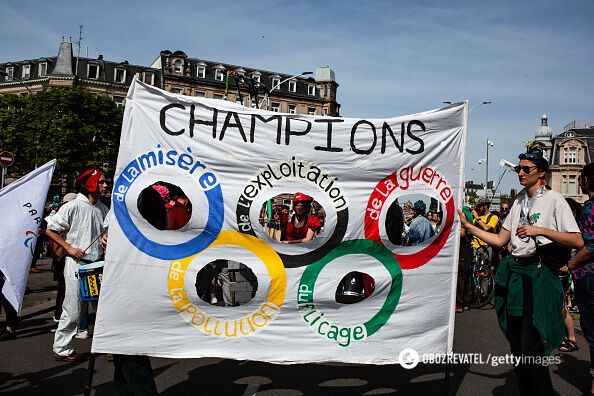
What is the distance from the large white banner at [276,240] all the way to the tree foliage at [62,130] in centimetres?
4439

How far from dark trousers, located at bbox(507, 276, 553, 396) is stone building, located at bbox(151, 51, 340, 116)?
57584 millimetres

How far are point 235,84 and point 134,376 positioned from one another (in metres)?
72.8

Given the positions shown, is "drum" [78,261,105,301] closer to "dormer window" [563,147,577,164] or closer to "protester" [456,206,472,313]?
"protester" [456,206,472,313]

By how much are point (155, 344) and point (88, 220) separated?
2.25 m

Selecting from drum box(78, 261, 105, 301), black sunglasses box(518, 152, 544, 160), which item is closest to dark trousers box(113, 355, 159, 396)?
drum box(78, 261, 105, 301)

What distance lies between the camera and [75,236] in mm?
5848

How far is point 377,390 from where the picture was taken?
5.04 metres

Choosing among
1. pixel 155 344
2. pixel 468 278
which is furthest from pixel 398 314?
pixel 468 278

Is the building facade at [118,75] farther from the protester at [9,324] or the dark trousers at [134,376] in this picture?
the dark trousers at [134,376]

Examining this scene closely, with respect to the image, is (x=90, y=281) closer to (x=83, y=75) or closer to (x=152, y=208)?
(x=152, y=208)

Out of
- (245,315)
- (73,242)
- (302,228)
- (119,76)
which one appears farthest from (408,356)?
(119,76)

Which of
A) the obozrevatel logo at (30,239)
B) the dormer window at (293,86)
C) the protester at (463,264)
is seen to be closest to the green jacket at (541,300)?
the obozrevatel logo at (30,239)

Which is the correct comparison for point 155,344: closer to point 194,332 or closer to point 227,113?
point 194,332

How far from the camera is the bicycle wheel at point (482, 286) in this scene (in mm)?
10711
